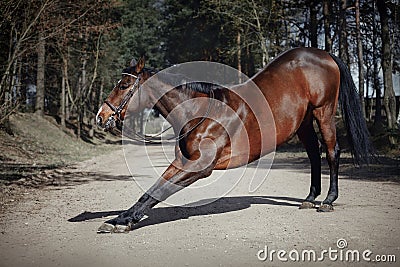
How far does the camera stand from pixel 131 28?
1515 inches

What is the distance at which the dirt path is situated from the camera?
4332mm

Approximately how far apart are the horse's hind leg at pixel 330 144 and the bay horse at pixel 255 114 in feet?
0.04

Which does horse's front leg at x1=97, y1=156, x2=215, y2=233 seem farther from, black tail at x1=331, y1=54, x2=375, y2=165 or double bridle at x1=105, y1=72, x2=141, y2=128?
black tail at x1=331, y1=54, x2=375, y2=165

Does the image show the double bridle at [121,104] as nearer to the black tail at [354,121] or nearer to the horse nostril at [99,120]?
the horse nostril at [99,120]

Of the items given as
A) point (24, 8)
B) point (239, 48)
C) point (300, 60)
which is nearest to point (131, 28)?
point (239, 48)

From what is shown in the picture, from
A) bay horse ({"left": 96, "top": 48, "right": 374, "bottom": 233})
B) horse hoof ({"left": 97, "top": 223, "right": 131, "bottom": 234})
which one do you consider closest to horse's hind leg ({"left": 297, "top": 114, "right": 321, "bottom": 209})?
bay horse ({"left": 96, "top": 48, "right": 374, "bottom": 233})

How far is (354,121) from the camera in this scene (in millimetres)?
7070

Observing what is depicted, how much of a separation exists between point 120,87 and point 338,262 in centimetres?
337
